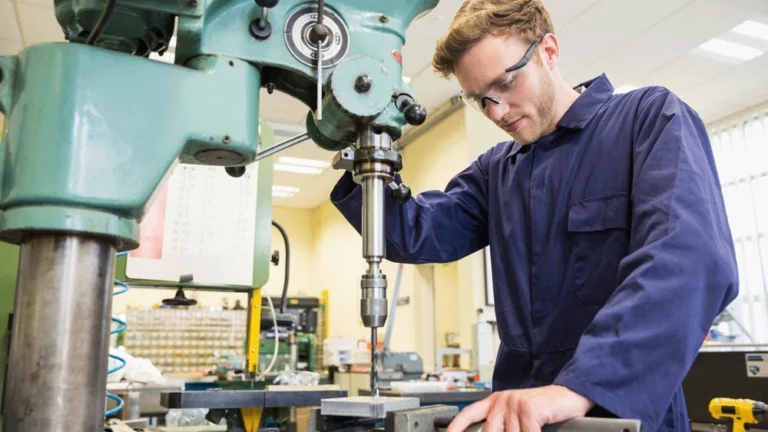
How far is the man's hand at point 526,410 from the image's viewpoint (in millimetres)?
577

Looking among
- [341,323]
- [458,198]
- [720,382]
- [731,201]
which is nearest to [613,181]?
[458,198]

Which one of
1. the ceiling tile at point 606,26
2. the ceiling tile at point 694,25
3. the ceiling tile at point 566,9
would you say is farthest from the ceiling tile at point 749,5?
the ceiling tile at point 566,9

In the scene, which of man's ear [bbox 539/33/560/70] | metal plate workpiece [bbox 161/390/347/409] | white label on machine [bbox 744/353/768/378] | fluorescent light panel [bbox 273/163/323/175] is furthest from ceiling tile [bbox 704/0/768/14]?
fluorescent light panel [bbox 273/163/323/175]

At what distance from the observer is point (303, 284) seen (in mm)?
9367

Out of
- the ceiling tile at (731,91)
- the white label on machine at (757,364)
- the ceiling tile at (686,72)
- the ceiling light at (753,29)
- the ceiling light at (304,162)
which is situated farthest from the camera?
the ceiling light at (304,162)

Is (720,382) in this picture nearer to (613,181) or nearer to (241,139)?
(613,181)

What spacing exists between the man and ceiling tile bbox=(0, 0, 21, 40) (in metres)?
3.84

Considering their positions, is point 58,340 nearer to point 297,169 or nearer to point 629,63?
point 629,63

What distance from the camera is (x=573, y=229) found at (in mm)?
948

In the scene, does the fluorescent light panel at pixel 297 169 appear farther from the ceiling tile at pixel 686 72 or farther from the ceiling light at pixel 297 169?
the ceiling tile at pixel 686 72

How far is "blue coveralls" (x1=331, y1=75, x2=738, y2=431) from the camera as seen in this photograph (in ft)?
2.13

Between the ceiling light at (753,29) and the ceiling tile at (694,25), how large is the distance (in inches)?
3.4

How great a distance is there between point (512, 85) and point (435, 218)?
0.94 feet

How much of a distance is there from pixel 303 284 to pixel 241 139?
8.82 m
